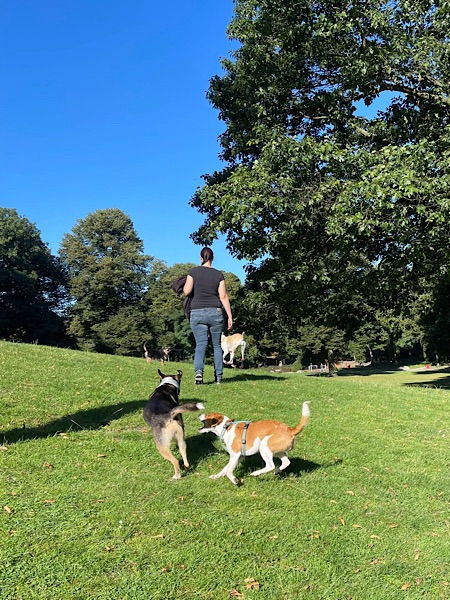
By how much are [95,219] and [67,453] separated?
167 feet

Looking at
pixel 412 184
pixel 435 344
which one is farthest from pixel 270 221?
pixel 435 344

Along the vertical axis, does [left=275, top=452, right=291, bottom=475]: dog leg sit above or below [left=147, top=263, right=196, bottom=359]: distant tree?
below

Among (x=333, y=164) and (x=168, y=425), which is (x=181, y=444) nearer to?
(x=168, y=425)

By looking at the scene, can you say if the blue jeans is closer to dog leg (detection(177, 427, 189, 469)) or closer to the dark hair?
the dark hair

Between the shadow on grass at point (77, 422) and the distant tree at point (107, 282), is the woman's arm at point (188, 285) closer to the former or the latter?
the shadow on grass at point (77, 422)

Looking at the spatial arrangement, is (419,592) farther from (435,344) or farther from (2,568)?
(435,344)

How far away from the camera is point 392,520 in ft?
14.9

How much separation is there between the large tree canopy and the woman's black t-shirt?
14.3ft

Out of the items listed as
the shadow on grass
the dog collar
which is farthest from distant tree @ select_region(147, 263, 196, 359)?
the dog collar

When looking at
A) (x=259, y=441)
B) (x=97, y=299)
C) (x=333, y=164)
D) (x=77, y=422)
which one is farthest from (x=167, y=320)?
(x=259, y=441)

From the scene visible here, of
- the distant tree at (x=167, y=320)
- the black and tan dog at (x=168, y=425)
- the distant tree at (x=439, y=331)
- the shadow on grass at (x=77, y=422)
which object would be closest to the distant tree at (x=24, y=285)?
the distant tree at (x=167, y=320)

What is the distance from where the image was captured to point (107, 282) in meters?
50.4

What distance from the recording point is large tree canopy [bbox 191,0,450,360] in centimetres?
1138

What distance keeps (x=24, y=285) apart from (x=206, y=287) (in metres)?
45.0
